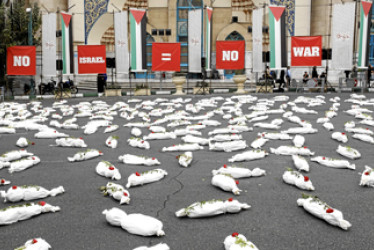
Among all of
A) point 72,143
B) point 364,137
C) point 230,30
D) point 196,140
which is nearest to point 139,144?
point 196,140

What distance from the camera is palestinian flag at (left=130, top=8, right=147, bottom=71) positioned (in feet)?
49.7

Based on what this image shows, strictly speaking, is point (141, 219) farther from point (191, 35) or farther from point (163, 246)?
point (191, 35)

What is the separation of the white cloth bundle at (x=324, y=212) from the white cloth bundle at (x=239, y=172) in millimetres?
1132

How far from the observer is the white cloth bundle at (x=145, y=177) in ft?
17.0

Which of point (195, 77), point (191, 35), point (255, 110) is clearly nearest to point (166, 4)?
point (195, 77)

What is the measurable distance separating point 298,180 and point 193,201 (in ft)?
4.73

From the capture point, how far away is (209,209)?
13.9 ft

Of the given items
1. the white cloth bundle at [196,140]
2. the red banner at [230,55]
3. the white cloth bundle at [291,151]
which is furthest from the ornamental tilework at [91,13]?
the white cloth bundle at [291,151]

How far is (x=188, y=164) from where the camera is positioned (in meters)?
6.21

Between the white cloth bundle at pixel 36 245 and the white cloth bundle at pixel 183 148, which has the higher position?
the white cloth bundle at pixel 183 148

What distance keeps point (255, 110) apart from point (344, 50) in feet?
20.4

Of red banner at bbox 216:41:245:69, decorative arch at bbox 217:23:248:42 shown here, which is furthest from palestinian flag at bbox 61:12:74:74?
decorative arch at bbox 217:23:248:42

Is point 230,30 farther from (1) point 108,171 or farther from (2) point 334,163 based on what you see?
(1) point 108,171

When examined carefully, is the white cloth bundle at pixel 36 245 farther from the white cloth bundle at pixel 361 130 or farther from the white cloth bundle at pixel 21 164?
the white cloth bundle at pixel 361 130
